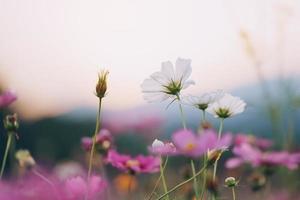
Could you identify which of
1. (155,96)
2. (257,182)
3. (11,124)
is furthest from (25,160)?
(257,182)

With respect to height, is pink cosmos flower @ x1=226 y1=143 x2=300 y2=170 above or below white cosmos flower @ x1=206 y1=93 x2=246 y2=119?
below

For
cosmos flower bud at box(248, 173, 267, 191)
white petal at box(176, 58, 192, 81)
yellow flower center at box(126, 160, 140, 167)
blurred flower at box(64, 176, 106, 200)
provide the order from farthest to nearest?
cosmos flower bud at box(248, 173, 267, 191) < yellow flower center at box(126, 160, 140, 167) < white petal at box(176, 58, 192, 81) < blurred flower at box(64, 176, 106, 200)

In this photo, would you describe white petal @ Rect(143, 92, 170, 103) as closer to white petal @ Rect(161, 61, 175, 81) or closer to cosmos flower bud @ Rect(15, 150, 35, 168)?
white petal @ Rect(161, 61, 175, 81)

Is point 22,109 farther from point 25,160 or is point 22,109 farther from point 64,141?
point 25,160

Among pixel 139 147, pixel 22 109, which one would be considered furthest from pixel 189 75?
pixel 22 109

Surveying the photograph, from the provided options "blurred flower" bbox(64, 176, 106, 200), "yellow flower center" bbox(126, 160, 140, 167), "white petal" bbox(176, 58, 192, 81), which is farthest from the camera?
"yellow flower center" bbox(126, 160, 140, 167)

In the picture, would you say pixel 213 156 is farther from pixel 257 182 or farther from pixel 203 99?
pixel 257 182

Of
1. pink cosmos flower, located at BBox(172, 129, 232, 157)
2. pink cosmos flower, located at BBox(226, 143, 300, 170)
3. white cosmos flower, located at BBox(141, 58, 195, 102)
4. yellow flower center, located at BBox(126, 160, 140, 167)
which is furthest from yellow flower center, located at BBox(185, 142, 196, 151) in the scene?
pink cosmos flower, located at BBox(226, 143, 300, 170)
